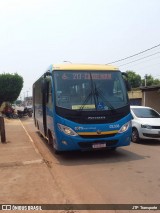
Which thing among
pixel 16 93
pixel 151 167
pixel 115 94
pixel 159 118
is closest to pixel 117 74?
pixel 115 94

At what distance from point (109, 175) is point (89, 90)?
3040 mm

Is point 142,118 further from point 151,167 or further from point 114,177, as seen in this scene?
point 114,177

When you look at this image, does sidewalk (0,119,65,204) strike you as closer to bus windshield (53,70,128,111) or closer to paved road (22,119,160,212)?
paved road (22,119,160,212)

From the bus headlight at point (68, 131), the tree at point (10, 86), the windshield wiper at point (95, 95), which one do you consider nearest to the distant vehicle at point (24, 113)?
the tree at point (10, 86)

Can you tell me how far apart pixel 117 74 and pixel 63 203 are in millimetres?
5570

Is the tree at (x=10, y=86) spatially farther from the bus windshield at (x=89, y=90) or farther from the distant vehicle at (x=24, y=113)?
the bus windshield at (x=89, y=90)

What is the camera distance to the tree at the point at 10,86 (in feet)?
156

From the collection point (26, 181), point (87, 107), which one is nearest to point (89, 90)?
point (87, 107)

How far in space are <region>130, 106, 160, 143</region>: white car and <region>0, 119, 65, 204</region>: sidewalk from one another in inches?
190

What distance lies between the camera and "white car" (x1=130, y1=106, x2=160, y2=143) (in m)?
13.0

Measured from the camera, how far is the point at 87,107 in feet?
30.7

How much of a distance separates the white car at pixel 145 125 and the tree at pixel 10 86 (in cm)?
3580

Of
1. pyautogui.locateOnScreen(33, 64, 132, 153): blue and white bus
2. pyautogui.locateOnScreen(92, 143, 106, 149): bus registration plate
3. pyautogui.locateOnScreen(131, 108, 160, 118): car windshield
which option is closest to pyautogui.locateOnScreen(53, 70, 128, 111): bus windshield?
pyautogui.locateOnScreen(33, 64, 132, 153): blue and white bus

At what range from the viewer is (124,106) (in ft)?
32.0
